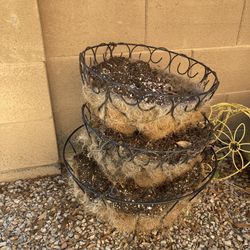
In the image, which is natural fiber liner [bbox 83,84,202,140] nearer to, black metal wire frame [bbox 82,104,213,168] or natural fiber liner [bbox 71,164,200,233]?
black metal wire frame [bbox 82,104,213,168]

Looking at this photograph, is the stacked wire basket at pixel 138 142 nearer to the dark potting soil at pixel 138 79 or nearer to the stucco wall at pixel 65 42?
the dark potting soil at pixel 138 79

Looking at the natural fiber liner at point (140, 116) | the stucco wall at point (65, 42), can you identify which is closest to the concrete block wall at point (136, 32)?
the stucco wall at point (65, 42)

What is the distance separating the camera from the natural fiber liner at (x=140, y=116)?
4.53ft

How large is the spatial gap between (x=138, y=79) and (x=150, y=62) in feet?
1.32

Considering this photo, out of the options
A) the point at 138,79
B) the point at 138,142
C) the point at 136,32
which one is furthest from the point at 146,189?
the point at 136,32

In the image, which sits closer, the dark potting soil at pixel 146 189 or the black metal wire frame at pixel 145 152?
the black metal wire frame at pixel 145 152

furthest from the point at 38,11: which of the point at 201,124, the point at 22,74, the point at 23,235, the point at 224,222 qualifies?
the point at 224,222

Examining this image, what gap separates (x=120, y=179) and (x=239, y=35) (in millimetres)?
1208

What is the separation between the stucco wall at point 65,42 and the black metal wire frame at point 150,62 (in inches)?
2.1

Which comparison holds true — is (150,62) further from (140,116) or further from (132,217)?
(132,217)

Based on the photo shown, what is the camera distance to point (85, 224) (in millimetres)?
1755

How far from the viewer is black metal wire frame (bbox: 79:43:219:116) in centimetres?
137

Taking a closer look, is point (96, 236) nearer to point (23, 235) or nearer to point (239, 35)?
point (23, 235)

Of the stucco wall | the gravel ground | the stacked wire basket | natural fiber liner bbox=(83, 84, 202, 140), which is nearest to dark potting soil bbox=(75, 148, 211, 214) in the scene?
the stacked wire basket
